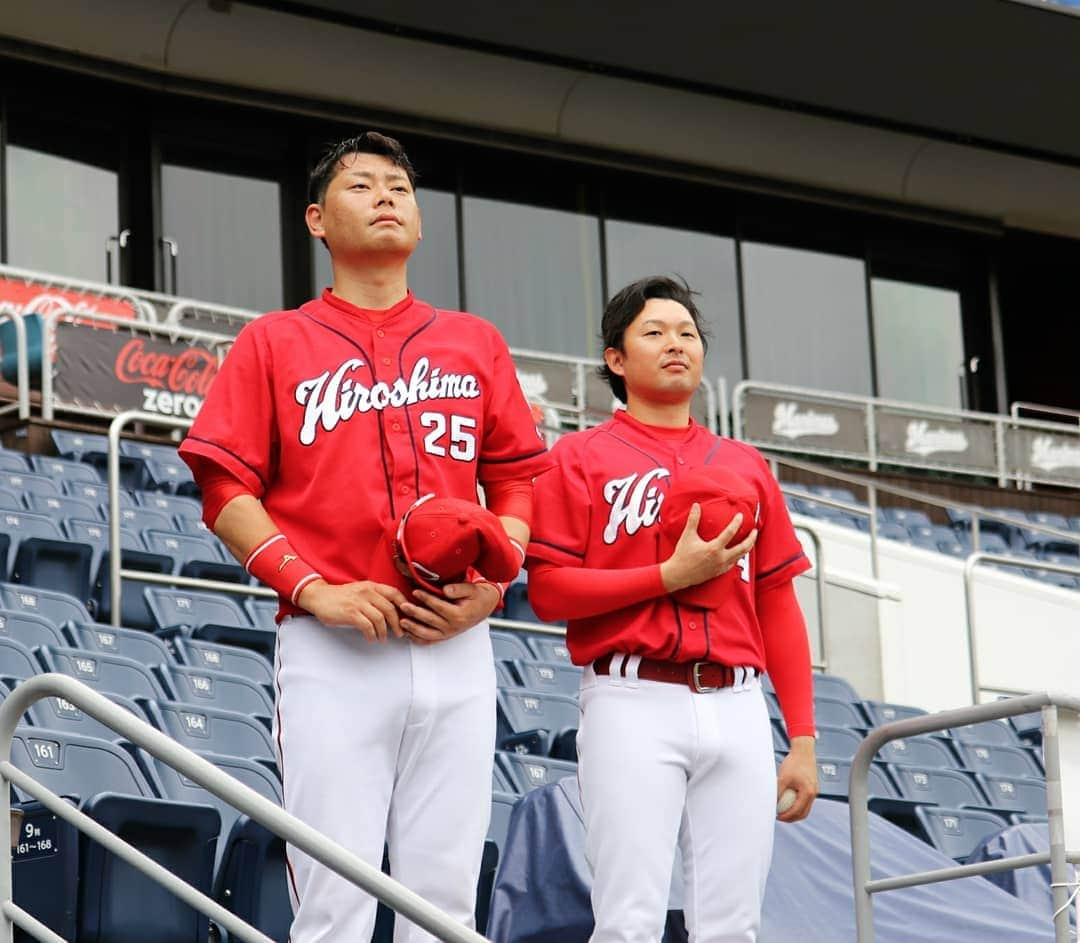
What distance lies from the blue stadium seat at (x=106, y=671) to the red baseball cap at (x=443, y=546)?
275cm

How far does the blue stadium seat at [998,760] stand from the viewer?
771cm

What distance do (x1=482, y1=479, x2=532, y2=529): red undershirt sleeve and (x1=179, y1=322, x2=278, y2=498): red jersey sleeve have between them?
1.28ft

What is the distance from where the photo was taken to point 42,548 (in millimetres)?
7352

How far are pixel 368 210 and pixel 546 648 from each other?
4709mm

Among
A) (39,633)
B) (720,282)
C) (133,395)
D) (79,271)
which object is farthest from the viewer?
(720,282)

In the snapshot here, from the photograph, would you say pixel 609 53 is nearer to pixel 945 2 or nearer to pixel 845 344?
pixel 945 2

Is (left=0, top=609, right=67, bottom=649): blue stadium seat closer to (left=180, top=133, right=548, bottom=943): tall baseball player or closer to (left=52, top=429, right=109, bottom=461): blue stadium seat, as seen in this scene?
(left=180, top=133, right=548, bottom=943): tall baseball player

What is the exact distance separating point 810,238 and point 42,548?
472 inches

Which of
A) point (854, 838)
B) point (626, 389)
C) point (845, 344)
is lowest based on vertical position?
point (854, 838)

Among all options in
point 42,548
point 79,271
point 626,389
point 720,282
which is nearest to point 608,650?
point 626,389

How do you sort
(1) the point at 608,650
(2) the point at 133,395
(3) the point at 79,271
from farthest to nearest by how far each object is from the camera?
(3) the point at 79,271 < (2) the point at 133,395 < (1) the point at 608,650

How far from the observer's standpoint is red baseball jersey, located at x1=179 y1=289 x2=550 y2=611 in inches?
119

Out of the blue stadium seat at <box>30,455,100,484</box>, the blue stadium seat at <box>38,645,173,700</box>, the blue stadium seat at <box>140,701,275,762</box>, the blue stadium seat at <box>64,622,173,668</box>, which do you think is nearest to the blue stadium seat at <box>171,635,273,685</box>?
the blue stadium seat at <box>64,622,173,668</box>

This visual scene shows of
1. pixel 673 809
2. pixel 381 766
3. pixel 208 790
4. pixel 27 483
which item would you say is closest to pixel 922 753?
pixel 27 483
